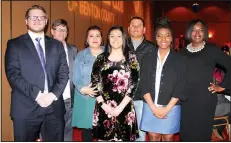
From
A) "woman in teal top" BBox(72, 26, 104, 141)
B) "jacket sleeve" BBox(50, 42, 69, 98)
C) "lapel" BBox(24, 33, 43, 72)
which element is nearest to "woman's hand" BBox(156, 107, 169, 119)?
"woman in teal top" BBox(72, 26, 104, 141)

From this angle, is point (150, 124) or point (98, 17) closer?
point (150, 124)

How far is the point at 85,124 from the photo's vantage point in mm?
3338

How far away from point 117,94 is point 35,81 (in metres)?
0.81

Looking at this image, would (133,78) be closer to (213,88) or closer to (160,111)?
(160,111)

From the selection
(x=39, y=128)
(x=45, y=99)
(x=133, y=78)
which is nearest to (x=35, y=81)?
(x=45, y=99)

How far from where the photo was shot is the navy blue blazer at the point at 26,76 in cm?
285

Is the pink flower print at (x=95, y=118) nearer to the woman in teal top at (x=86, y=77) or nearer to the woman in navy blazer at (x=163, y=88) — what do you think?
the woman in teal top at (x=86, y=77)

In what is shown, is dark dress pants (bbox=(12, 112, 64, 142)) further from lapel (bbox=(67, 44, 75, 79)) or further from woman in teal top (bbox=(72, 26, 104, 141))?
lapel (bbox=(67, 44, 75, 79))

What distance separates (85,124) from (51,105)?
1.71ft

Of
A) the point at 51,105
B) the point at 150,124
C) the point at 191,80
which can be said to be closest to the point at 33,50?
the point at 51,105

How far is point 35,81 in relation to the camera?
2924mm

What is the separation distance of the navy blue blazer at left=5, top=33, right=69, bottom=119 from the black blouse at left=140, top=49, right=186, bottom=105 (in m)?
0.87

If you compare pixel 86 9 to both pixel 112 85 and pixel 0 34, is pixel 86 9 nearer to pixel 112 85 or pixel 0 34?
pixel 0 34

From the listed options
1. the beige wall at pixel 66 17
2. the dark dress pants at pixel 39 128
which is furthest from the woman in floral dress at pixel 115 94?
the beige wall at pixel 66 17
